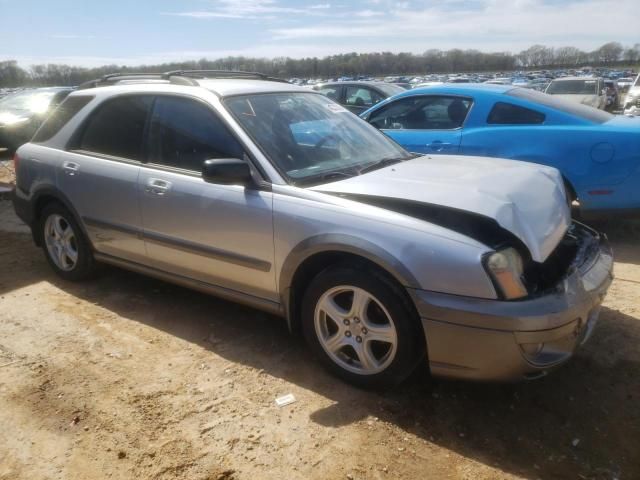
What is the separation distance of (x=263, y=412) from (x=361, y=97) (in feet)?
29.9

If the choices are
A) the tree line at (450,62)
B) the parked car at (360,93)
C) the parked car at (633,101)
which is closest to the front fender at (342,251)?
the parked car at (360,93)

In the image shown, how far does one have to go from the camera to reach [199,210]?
3.18 metres

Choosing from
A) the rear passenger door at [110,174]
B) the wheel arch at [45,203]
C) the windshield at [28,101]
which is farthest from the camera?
the windshield at [28,101]

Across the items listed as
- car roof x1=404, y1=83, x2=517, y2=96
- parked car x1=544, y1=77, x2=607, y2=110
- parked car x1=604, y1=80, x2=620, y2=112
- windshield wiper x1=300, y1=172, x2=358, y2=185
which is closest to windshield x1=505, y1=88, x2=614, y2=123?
car roof x1=404, y1=83, x2=517, y2=96

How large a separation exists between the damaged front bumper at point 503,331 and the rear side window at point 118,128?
2.38m

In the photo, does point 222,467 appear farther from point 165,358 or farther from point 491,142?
point 491,142

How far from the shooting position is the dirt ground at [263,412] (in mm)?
2295

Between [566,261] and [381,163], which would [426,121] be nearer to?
[381,163]

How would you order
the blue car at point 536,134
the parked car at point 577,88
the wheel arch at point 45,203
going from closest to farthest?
the wheel arch at point 45,203
the blue car at point 536,134
the parked car at point 577,88

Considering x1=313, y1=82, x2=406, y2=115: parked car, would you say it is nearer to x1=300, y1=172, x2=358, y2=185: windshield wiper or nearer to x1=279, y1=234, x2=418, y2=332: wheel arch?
x1=300, y1=172, x2=358, y2=185: windshield wiper

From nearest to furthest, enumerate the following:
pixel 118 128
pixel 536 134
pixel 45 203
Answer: pixel 118 128 < pixel 45 203 < pixel 536 134

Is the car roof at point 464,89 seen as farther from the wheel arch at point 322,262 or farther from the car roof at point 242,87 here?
the wheel arch at point 322,262

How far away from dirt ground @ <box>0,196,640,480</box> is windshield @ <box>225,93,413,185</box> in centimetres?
117

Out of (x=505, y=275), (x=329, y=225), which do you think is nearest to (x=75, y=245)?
(x=329, y=225)
